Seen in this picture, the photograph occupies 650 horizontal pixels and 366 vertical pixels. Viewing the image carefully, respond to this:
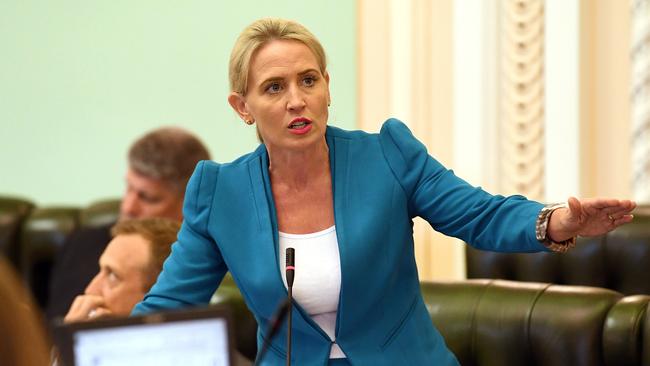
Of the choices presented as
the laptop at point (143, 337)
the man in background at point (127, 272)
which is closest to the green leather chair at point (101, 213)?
the man in background at point (127, 272)

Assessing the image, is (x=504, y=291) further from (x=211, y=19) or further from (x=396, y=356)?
(x=211, y=19)

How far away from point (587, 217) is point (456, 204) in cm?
28

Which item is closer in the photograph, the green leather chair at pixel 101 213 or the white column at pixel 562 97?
the white column at pixel 562 97

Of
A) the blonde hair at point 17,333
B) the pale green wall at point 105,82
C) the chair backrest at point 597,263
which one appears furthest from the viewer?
the pale green wall at point 105,82

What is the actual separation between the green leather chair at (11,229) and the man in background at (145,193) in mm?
534

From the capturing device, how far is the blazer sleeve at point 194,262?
2.19m

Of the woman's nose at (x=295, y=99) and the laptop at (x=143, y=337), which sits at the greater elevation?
the woman's nose at (x=295, y=99)

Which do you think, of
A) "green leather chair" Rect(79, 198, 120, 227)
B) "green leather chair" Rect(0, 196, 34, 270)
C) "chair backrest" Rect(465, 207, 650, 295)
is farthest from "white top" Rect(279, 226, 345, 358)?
"green leather chair" Rect(0, 196, 34, 270)

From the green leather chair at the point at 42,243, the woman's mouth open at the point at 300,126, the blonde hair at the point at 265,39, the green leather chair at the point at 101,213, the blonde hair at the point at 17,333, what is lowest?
the green leather chair at the point at 42,243

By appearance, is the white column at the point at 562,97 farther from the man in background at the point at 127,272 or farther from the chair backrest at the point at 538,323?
the man in background at the point at 127,272

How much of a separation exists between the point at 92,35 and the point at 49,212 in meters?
0.81

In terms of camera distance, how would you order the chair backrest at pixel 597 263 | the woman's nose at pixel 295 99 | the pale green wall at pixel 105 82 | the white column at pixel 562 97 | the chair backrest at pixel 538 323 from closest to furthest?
the woman's nose at pixel 295 99 < the chair backrest at pixel 538 323 < the chair backrest at pixel 597 263 < the white column at pixel 562 97 < the pale green wall at pixel 105 82

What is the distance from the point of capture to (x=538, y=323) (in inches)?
96.1

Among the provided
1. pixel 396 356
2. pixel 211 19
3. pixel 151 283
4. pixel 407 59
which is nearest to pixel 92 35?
pixel 211 19
